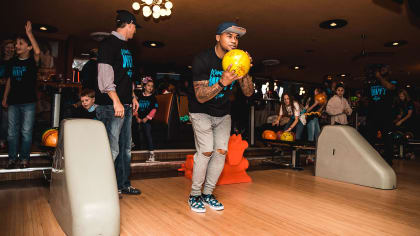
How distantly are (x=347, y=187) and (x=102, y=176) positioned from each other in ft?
10.5

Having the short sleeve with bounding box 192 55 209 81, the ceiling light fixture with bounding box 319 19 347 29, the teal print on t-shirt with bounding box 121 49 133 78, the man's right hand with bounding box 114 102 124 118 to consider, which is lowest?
the man's right hand with bounding box 114 102 124 118

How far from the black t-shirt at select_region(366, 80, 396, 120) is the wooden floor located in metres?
1.53

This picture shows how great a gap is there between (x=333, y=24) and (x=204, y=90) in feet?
20.0

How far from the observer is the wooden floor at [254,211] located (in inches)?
83.4

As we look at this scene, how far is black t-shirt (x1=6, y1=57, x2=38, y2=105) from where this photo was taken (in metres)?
3.39

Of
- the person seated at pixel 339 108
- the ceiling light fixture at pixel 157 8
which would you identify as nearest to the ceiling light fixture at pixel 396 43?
the person seated at pixel 339 108

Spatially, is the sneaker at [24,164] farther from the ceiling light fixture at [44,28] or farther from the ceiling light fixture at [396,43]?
the ceiling light fixture at [396,43]

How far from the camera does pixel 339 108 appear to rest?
5.45m

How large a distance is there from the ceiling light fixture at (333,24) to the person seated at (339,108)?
7.55 ft

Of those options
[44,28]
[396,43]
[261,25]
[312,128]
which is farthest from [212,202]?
[396,43]

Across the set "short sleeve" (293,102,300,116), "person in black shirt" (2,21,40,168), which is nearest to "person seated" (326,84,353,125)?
"short sleeve" (293,102,300,116)

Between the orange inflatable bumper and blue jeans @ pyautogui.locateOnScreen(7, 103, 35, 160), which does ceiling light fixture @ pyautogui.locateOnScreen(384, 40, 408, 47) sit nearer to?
the orange inflatable bumper

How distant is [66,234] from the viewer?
75.0 inches

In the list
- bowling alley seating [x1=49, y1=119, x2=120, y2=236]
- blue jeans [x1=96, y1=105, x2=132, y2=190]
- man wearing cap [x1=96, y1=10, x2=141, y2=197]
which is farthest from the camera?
blue jeans [x1=96, y1=105, x2=132, y2=190]
